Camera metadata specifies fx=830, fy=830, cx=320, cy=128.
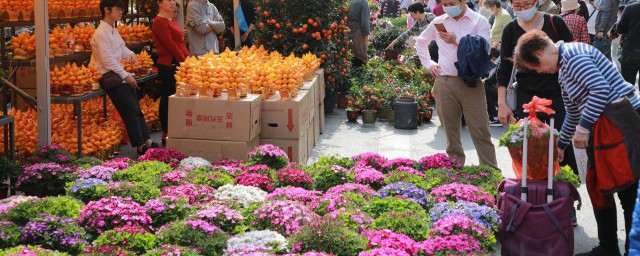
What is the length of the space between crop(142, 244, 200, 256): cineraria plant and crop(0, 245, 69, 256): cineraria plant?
45 centimetres

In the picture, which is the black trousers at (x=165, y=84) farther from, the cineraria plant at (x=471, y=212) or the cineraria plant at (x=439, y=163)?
the cineraria plant at (x=471, y=212)

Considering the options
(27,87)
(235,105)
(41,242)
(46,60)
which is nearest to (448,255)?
(41,242)

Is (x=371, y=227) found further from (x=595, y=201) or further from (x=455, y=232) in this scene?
(x=595, y=201)

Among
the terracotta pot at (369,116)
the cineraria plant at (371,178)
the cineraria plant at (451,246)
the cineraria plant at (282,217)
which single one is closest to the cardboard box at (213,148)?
the cineraria plant at (371,178)

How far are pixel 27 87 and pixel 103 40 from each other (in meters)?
1.54

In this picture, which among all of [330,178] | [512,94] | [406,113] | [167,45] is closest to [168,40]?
[167,45]

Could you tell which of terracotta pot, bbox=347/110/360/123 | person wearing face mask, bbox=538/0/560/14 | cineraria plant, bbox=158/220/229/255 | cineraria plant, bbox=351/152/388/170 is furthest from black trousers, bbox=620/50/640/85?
cineraria plant, bbox=158/220/229/255

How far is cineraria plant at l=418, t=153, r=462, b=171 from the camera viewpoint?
673cm

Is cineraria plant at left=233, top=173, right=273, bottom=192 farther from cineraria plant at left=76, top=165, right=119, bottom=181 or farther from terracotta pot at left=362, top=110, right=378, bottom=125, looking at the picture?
terracotta pot at left=362, top=110, right=378, bottom=125

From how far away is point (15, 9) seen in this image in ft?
26.7

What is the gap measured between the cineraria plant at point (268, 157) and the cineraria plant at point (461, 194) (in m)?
1.52

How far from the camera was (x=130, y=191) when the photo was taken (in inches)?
215

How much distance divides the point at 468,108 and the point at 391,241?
277 cm

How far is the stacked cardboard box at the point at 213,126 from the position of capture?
288 inches
